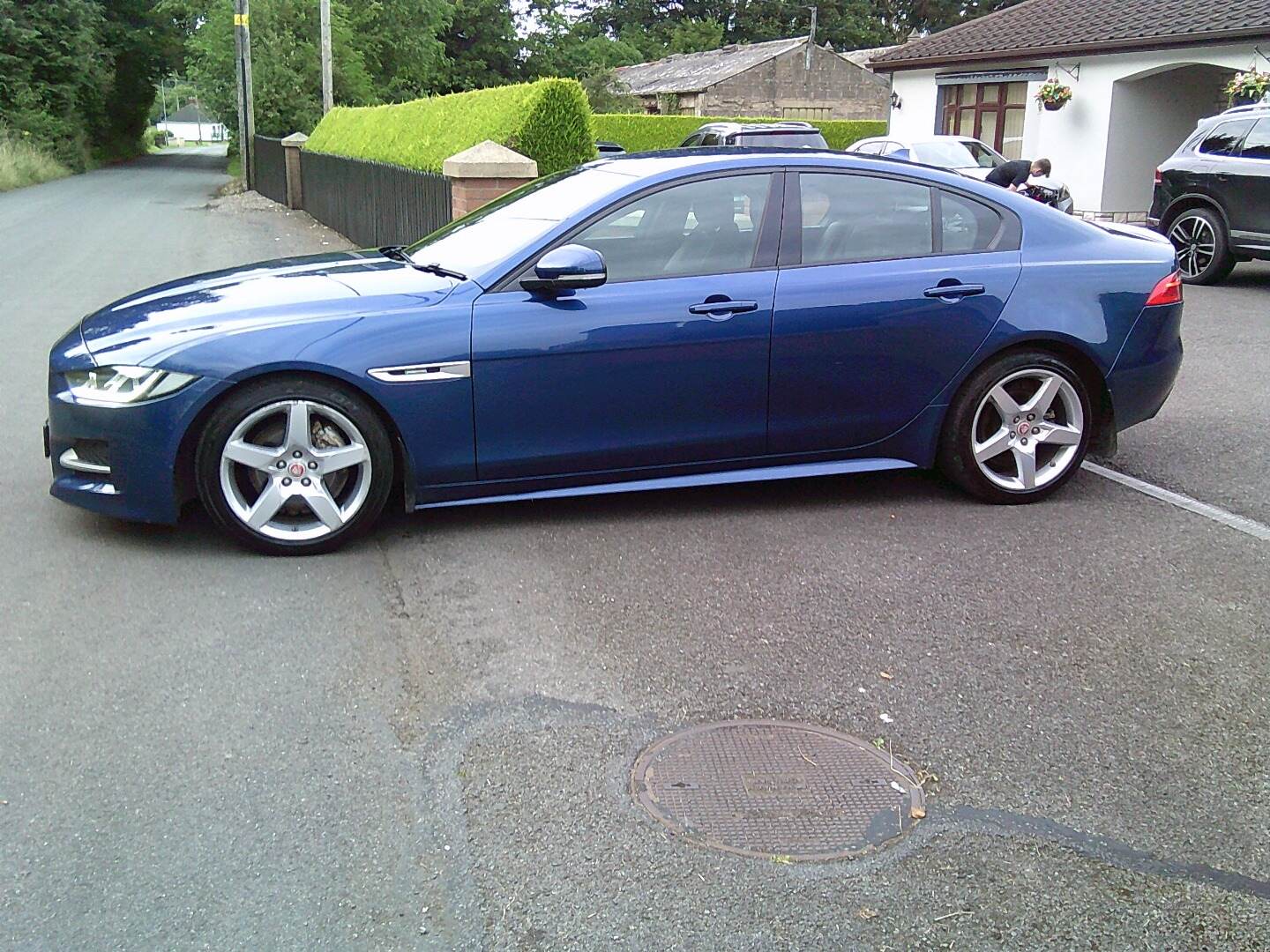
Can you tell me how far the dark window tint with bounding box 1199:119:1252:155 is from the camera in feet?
44.9

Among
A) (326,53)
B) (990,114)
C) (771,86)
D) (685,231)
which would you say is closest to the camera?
(685,231)

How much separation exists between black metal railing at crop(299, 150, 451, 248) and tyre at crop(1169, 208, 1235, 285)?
7.90 m

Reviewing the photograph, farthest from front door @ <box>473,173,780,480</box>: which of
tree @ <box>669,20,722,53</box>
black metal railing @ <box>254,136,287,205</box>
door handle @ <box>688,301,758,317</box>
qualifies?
tree @ <box>669,20,722,53</box>

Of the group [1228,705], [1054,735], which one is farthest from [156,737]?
[1228,705]

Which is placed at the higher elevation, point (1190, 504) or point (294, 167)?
point (294, 167)

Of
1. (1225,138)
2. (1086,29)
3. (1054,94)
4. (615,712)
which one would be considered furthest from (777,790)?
(1086,29)

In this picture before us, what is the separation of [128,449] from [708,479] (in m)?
2.34

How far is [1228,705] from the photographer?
13.1ft

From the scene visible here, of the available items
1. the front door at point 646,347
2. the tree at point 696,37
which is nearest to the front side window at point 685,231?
the front door at point 646,347

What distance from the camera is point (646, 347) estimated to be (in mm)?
A: 5367

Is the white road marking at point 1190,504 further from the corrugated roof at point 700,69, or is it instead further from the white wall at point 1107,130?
the corrugated roof at point 700,69

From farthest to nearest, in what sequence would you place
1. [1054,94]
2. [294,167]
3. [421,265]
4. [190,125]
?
[190,125] < [294,167] < [1054,94] < [421,265]

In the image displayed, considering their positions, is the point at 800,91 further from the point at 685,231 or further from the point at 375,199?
the point at 685,231

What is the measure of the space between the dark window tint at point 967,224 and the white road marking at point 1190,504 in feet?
4.82
